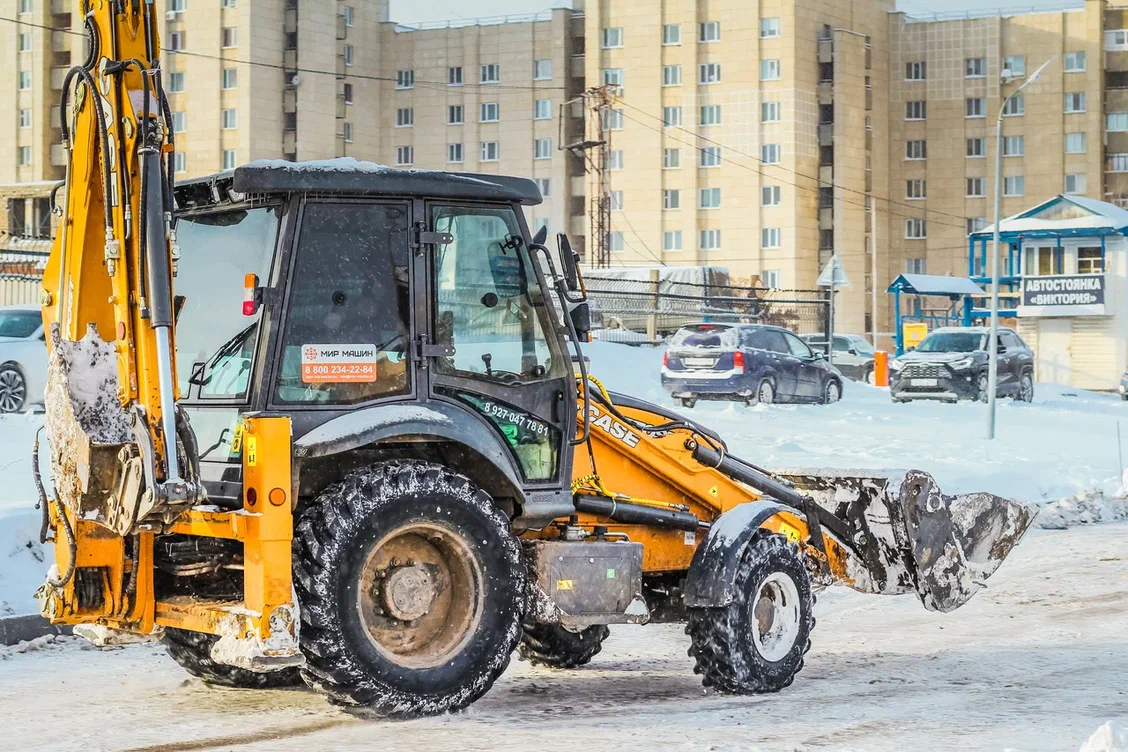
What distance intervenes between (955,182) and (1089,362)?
37904mm

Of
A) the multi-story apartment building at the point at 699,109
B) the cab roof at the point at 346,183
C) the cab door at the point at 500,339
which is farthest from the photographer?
the multi-story apartment building at the point at 699,109

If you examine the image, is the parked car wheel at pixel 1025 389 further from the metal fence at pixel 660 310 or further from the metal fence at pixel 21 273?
the metal fence at pixel 21 273

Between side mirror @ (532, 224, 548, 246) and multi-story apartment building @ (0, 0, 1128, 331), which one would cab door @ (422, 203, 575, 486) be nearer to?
side mirror @ (532, 224, 548, 246)

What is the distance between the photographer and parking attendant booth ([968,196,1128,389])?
56469mm

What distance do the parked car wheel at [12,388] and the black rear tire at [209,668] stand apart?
44.3 feet

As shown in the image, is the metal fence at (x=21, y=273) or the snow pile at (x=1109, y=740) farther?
the metal fence at (x=21, y=273)

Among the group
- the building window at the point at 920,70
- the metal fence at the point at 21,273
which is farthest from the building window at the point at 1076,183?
the metal fence at the point at 21,273

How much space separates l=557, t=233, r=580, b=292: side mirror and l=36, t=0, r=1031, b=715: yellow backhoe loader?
2 cm

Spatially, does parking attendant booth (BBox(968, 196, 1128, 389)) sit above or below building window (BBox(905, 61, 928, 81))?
below

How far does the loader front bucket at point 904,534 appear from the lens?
929 centimetres

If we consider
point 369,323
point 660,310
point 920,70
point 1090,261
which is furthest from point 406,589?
point 920,70

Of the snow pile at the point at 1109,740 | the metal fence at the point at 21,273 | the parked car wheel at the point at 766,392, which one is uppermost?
the metal fence at the point at 21,273

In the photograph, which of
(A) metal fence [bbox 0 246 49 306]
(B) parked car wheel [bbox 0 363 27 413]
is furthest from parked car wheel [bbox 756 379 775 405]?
(A) metal fence [bbox 0 246 49 306]

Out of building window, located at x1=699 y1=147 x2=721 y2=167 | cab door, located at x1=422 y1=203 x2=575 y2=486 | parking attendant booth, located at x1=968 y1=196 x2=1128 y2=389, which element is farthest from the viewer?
building window, located at x1=699 y1=147 x2=721 y2=167
